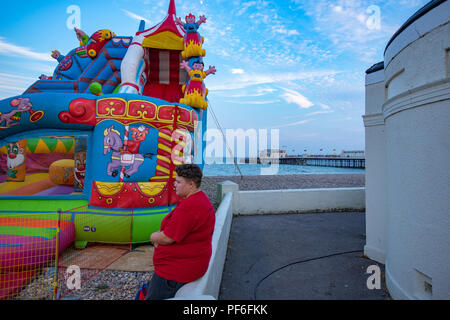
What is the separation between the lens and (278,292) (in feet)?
10.9

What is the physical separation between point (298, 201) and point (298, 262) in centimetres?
408

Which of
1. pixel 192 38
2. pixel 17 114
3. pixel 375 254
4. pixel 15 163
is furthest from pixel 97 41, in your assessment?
pixel 375 254

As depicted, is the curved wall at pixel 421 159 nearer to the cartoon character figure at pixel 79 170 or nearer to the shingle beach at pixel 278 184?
the cartoon character figure at pixel 79 170

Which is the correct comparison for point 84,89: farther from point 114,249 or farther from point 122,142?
point 114,249

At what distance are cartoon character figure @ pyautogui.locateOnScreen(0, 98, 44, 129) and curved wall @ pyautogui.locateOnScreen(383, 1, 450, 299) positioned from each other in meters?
6.69

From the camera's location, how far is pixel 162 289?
1.89 meters

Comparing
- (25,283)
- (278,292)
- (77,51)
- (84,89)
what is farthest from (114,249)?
(77,51)

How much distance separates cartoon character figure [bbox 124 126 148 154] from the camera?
514cm

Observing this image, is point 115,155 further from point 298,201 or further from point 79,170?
point 298,201

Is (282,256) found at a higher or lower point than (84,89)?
lower

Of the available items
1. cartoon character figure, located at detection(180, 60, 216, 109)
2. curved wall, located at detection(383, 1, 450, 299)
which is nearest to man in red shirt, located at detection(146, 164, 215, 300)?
curved wall, located at detection(383, 1, 450, 299)

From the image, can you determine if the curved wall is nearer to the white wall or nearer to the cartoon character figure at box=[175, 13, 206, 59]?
the white wall

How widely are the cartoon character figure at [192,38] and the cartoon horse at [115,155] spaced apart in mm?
3489

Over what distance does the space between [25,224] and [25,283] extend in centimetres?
141
